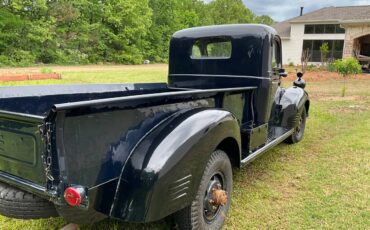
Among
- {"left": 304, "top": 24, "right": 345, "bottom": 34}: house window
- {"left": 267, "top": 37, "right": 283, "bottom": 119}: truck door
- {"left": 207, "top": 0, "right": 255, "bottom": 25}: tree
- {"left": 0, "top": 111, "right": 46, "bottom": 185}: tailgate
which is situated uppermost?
{"left": 207, "top": 0, "right": 255, "bottom": 25}: tree

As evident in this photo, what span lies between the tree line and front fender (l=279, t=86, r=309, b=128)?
1055 inches

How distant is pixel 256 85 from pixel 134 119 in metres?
2.17

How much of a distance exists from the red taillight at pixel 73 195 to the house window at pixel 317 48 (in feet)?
104

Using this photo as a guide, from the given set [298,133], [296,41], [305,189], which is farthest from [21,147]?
[296,41]

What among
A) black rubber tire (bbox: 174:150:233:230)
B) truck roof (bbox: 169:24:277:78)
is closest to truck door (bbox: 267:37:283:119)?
truck roof (bbox: 169:24:277:78)

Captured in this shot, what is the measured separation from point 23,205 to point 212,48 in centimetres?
302

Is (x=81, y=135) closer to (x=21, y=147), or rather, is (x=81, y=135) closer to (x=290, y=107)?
(x=21, y=147)

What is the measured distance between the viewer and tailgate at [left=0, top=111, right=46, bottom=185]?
6.06ft

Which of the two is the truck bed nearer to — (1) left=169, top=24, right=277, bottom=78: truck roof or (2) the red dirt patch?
(1) left=169, top=24, right=277, bottom=78: truck roof

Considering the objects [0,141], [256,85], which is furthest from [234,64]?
[0,141]

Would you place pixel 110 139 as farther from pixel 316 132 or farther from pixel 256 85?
pixel 316 132

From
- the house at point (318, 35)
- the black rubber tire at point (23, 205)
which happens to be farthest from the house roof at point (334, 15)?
the black rubber tire at point (23, 205)

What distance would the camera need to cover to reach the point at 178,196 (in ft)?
7.20

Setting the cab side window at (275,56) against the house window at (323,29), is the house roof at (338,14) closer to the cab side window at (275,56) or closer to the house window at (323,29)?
the house window at (323,29)
